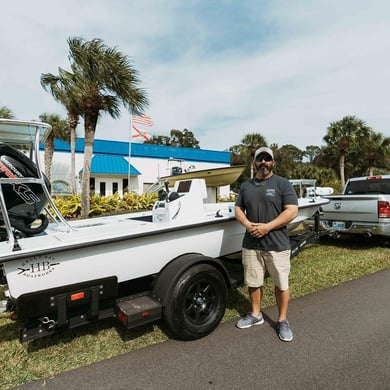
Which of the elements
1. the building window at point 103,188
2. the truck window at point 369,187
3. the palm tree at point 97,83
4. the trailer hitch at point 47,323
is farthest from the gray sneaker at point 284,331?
the building window at point 103,188

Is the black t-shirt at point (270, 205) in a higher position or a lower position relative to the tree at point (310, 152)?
lower

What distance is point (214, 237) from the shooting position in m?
3.64

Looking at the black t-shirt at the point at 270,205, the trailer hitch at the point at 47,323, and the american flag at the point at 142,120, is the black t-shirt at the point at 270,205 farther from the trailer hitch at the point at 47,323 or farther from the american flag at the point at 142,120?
the american flag at the point at 142,120

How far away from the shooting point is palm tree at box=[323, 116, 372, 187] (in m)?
27.8

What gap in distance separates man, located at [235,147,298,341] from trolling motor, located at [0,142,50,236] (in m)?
2.21

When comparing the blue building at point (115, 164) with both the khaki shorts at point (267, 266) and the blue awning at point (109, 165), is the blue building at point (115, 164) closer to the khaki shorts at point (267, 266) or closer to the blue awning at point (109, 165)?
the blue awning at point (109, 165)

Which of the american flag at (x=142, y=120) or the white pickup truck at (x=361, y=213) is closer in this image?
the white pickup truck at (x=361, y=213)

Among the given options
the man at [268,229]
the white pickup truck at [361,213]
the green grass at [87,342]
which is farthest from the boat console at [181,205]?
the white pickup truck at [361,213]

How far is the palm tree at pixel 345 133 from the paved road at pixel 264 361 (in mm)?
27201

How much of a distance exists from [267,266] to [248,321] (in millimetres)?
636

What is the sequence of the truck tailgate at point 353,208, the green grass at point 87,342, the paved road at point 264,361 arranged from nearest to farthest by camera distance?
the paved road at point 264,361, the green grass at point 87,342, the truck tailgate at point 353,208

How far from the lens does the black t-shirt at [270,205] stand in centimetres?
309

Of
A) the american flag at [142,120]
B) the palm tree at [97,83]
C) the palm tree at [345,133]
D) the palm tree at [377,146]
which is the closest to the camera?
the palm tree at [97,83]

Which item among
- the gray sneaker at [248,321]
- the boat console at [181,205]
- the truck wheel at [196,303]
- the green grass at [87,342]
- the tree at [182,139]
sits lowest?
the green grass at [87,342]
